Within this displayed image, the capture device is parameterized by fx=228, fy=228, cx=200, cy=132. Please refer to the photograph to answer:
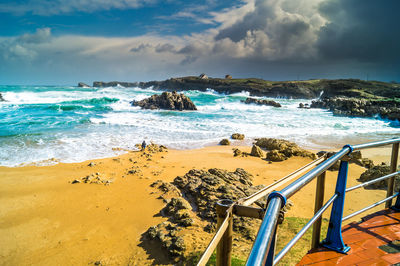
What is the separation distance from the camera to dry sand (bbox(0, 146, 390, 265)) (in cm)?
364

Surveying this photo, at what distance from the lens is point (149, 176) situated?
667 cm

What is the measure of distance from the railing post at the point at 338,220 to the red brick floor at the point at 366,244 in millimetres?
58

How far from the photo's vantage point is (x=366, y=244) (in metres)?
2.31

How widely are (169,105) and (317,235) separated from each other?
28702 millimetres

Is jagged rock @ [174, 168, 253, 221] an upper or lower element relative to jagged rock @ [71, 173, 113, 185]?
upper

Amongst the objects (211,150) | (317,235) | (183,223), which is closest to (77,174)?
(183,223)

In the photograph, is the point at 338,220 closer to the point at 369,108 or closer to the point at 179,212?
the point at 179,212

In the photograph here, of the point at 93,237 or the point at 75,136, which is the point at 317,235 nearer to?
the point at 93,237

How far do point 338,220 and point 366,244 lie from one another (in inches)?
18.9

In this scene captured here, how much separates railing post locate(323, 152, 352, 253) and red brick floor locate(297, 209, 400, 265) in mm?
58

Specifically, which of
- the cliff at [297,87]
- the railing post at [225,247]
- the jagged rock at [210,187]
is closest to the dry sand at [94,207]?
the jagged rock at [210,187]

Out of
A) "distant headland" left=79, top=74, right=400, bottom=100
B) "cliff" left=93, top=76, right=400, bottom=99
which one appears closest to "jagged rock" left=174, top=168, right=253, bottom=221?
"distant headland" left=79, top=74, right=400, bottom=100

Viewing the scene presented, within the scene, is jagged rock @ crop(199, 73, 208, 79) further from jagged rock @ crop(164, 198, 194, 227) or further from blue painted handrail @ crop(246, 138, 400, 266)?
blue painted handrail @ crop(246, 138, 400, 266)

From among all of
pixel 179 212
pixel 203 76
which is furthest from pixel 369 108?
pixel 203 76
